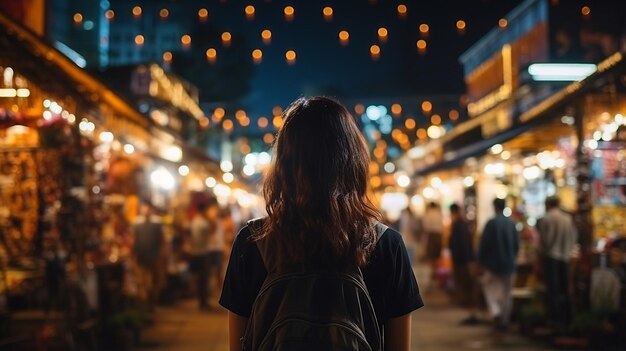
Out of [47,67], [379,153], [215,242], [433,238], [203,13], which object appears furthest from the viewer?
[379,153]

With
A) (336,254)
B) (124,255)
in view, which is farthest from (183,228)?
(336,254)

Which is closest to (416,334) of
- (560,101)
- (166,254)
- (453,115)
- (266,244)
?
(560,101)

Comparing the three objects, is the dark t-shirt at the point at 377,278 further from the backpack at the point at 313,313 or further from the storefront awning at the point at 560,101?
the storefront awning at the point at 560,101

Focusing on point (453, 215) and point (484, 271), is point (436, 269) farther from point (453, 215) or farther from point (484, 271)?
point (484, 271)

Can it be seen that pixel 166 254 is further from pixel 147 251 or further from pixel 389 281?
pixel 389 281

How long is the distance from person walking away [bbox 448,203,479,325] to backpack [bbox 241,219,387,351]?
10.7m

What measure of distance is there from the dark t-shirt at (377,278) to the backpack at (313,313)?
0.09m

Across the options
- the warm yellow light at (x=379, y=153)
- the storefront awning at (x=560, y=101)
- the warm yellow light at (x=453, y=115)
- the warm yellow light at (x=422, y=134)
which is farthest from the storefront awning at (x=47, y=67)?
the warm yellow light at (x=379, y=153)

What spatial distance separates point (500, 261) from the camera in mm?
10219

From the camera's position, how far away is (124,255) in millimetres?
13320

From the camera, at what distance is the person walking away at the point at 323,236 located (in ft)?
7.20

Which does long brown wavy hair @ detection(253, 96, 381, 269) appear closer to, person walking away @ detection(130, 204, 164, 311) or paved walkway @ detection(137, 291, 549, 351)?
paved walkway @ detection(137, 291, 549, 351)

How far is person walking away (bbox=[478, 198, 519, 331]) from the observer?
10.2 metres

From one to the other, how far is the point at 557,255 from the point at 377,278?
Answer: 8569 mm
